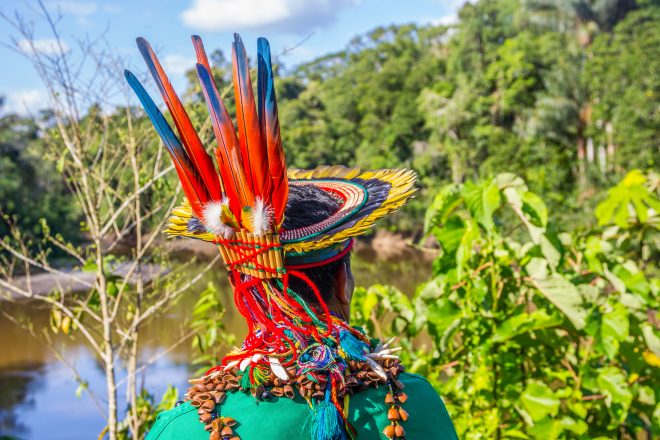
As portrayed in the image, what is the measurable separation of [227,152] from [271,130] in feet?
0.25

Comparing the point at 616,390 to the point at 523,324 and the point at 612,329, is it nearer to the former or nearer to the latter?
the point at 612,329

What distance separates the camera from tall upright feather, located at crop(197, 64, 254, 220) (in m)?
0.99

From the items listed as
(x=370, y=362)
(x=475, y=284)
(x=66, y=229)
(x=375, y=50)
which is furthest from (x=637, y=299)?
(x=375, y=50)

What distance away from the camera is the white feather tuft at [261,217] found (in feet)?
3.29

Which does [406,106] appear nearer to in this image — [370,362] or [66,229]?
[66,229]

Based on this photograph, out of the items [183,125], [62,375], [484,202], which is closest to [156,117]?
[183,125]

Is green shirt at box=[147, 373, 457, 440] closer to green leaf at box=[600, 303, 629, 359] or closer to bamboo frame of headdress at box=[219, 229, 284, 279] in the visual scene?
bamboo frame of headdress at box=[219, 229, 284, 279]

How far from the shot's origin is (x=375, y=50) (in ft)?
115

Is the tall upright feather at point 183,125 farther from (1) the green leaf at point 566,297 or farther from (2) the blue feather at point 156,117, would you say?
(1) the green leaf at point 566,297

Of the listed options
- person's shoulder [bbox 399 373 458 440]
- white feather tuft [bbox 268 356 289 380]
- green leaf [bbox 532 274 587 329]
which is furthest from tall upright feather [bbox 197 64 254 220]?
green leaf [bbox 532 274 587 329]

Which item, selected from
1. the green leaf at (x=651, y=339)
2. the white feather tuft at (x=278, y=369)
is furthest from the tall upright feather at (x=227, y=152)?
the green leaf at (x=651, y=339)

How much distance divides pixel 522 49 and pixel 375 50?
1179cm

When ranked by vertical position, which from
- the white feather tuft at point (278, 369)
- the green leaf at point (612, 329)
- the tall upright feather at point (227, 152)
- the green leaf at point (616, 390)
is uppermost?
the tall upright feather at point (227, 152)

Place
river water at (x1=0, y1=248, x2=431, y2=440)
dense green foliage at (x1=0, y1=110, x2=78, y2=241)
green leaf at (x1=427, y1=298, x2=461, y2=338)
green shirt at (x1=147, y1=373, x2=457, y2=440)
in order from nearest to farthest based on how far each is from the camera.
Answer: green shirt at (x1=147, y1=373, x2=457, y2=440) < green leaf at (x1=427, y1=298, x2=461, y2=338) < river water at (x1=0, y1=248, x2=431, y2=440) < dense green foliage at (x1=0, y1=110, x2=78, y2=241)
